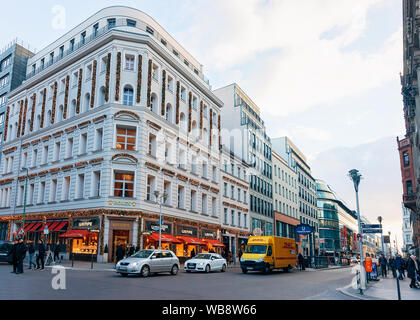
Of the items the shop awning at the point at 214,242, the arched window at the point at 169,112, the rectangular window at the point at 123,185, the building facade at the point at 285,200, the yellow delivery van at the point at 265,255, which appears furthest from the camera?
the building facade at the point at 285,200

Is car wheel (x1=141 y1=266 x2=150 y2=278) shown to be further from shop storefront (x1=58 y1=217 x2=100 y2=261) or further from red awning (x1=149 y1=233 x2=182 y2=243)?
red awning (x1=149 y1=233 x2=182 y2=243)

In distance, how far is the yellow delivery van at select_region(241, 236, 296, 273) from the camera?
84.9 feet

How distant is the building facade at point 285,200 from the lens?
2672 inches

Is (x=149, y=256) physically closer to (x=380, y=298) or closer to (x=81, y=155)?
(x=380, y=298)

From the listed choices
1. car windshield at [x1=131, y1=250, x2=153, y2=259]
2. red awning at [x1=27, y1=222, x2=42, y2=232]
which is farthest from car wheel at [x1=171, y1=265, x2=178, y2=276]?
red awning at [x1=27, y1=222, x2=42, y2=232]

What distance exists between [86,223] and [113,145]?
735 centimetres

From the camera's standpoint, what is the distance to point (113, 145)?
109 feet

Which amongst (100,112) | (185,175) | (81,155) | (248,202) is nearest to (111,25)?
(100,112)

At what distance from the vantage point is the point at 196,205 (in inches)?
1667

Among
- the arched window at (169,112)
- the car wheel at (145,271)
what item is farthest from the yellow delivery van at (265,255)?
the arched window at (169,112)

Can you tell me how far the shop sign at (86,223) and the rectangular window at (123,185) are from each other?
9.72 ft

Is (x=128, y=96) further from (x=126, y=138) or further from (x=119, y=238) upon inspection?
(x=119, y=238)

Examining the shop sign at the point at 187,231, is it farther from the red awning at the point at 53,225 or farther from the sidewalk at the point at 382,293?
the sidewalk at the point at 382,293
